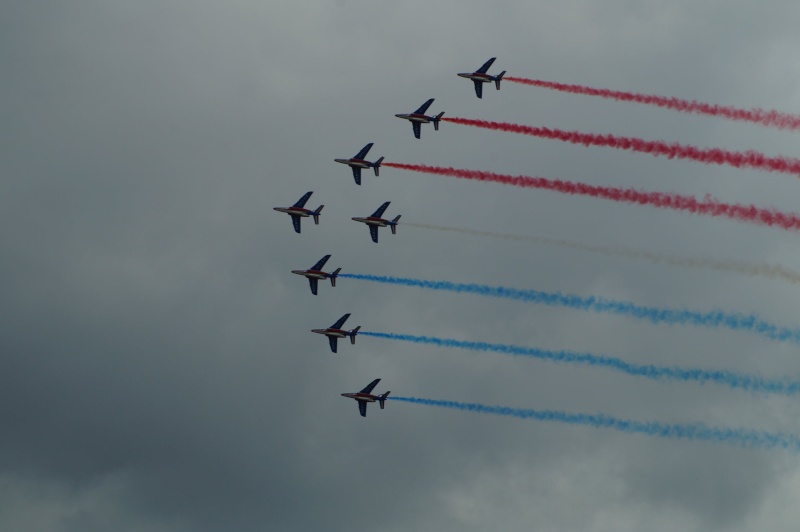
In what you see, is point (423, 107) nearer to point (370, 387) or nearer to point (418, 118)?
point (418, 118)

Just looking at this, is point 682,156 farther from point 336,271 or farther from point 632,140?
point 336,271

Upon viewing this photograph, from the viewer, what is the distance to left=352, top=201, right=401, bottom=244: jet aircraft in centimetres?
11369

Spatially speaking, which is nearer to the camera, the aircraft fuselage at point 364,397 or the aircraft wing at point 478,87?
the aircraft wing at point 478,87

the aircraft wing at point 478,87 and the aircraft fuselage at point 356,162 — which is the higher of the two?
the aircraft wing at point 478,87

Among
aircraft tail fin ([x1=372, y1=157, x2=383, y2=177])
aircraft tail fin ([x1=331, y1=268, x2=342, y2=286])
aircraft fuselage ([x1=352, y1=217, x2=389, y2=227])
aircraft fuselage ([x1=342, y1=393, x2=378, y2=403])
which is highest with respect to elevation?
aircraft tail fin ([x1=372, y1=157, x2=383, y2=177])

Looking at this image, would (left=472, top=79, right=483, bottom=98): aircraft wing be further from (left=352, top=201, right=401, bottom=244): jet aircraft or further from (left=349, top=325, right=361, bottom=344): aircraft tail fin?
(left=349, top=325, right=361, bottom=344): aircraft tail fin

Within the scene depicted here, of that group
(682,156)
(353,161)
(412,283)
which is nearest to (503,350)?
(412,283)

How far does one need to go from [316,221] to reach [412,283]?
1766 cm

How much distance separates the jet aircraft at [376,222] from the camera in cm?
11369

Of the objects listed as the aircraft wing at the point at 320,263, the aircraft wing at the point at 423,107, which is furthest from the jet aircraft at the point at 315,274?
the aircraft wing at the point at 423,107

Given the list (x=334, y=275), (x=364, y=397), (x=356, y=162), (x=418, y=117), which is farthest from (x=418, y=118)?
(x=364, y=397)

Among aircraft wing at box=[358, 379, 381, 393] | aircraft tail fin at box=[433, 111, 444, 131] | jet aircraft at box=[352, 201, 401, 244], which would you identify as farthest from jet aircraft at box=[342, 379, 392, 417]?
aircraft tail fin at box=[433, 111, 444, 131]

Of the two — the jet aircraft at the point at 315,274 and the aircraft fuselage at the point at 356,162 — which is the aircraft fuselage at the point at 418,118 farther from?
the jet aircraft at the point at 315,274

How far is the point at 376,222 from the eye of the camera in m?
114
